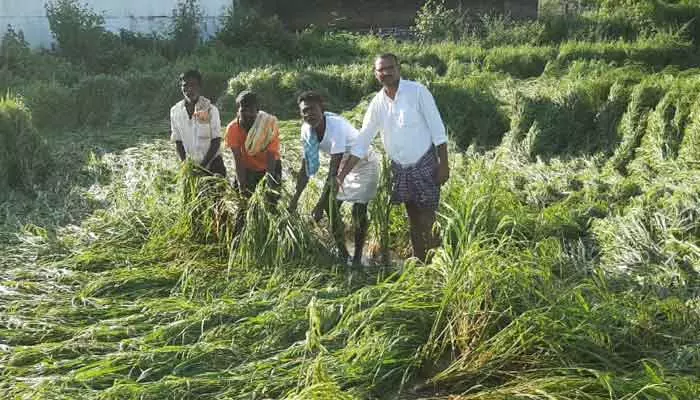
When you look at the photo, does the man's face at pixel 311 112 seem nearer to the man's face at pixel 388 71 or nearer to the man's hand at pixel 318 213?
the man's face at pixel 388 71

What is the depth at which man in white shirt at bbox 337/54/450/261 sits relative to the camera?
3.88 metres

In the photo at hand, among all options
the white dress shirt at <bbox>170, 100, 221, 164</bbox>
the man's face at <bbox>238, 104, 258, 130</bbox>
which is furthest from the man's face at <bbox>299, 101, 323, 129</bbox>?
the white dress shirt at <bbox>170, 100, 221, 164</bbox>

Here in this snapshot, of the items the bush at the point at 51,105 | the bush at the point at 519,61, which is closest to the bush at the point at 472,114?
the bush at the point at 519,61

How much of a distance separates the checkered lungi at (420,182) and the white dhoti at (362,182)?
27 cm

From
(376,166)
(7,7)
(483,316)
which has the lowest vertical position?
(483,316)

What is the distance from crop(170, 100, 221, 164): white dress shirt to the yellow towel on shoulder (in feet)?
1.37

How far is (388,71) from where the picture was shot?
12.7 ft

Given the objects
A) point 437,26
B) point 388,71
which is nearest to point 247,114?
point 388,71

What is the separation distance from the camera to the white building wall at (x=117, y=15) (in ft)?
49.0

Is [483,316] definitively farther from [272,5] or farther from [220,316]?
[272,5]

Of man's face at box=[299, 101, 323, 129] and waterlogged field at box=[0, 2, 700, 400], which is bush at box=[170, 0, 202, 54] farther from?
man's face at box=[299, 101, 323, 129]

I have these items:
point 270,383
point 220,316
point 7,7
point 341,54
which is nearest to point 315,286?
point 220,316

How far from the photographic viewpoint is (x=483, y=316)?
3100mm

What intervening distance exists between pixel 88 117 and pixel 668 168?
8265 mm
